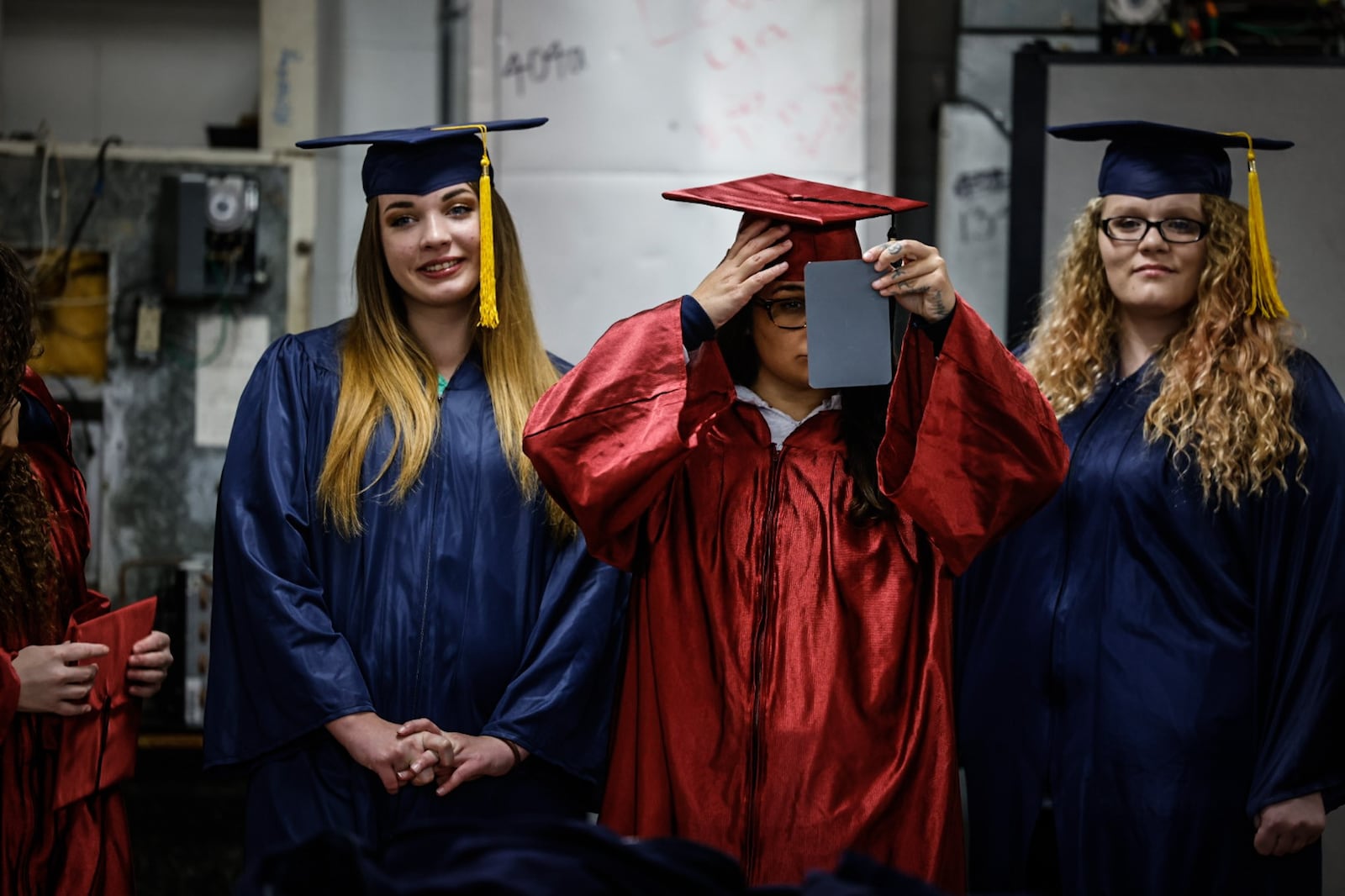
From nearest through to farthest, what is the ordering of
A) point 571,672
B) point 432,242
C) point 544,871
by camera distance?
point 544,871 < point 571,672 < point 432,242

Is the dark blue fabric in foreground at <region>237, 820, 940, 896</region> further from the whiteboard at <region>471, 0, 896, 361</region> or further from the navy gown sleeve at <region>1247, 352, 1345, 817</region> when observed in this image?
the whiteboard at <region>471, 0, 896, 361</region>

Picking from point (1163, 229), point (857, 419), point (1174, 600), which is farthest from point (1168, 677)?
point (1163, 229)

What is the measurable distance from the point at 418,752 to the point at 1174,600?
→ 3.98 feet

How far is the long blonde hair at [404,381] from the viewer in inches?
81.0

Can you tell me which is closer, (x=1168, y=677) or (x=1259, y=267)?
(x=1168, y=677)

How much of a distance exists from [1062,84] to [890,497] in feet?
6.09

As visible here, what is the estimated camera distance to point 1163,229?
227cm

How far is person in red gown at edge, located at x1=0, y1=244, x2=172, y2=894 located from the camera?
75.8 inches

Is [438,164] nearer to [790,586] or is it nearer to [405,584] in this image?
[405,584]

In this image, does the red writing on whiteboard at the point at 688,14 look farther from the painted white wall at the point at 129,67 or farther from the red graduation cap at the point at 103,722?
the red graduation cap at the point at 103,722

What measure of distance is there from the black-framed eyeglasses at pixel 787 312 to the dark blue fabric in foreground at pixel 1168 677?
2.02 feet

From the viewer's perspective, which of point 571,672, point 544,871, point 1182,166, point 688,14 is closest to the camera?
point 544,871

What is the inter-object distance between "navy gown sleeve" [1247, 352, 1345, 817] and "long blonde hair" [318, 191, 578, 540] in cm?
112

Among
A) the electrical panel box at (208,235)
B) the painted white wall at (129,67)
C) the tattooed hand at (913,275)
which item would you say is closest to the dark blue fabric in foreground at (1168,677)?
the tattooed hand at (913,275)
